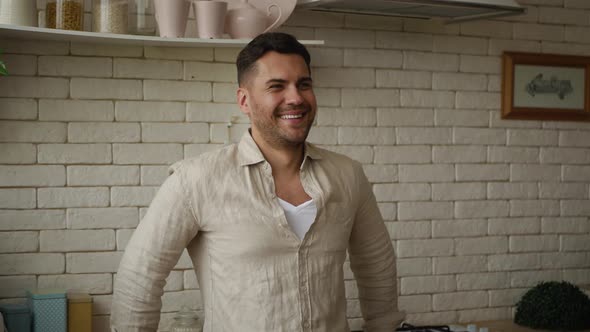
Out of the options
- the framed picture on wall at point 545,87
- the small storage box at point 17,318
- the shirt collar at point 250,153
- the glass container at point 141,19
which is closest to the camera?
the shirt collar at point 250,153

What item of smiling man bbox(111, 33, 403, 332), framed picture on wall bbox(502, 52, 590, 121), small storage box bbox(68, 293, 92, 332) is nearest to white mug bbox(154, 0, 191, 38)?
smiling man bbox(111, 33, 403, 332)

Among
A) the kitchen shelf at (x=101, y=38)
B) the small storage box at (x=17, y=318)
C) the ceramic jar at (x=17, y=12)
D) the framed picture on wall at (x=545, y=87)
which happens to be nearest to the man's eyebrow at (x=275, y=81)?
the kitchen shelf at (x=101, y=38)

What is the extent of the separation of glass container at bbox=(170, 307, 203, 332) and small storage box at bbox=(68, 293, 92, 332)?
0.30 metres

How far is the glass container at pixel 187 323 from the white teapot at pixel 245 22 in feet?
3.33

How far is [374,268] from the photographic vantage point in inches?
99.4

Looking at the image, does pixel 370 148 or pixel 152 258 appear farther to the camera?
pixel 370 148

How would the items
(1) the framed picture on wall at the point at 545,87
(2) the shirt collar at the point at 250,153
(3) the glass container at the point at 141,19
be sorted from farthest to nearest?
1. (1) the framed picture on wall at the point at 545,87
2. (3) the glass container at the point at 141,19
3. (2) the shirt collar at the point at 250,153

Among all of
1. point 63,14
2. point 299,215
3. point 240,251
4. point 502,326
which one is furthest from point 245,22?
point 502,326

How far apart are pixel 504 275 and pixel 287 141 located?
1852mm

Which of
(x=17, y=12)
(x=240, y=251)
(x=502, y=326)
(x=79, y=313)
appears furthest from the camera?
(x=502, y=326)

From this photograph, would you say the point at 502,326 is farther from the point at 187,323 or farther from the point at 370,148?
the point at 187,323

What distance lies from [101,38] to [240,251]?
104 cm

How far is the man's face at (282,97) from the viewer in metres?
2.20

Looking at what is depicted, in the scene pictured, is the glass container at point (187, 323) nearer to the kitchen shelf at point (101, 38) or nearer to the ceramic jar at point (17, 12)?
the kitchen shelf at point (101, 38)
